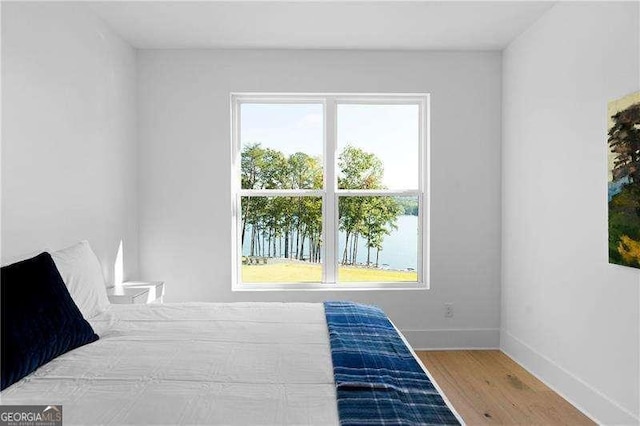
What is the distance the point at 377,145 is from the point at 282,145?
90 centimetres

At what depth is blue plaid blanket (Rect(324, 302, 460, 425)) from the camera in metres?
1.26

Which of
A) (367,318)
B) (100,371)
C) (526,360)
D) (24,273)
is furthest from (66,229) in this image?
(526,360)

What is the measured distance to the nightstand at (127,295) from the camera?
2975 millimetres

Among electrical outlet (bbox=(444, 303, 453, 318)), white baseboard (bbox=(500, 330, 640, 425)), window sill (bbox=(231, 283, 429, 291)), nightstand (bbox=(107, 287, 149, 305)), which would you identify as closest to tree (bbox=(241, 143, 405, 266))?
window sill (bbox=(231, 283, 429, 291))

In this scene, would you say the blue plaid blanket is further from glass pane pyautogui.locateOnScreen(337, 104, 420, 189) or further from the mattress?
glass pane pyautogui.locateOnScreen(337, 104, 420, 189)

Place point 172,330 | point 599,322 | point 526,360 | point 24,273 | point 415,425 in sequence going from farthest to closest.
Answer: point 526,360
point 599,322
point 172,330
point 24,273
point 415,425

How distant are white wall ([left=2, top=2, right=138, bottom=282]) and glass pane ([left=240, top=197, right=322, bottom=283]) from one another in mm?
1029

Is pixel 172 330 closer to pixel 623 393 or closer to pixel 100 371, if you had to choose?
pixel 100 371

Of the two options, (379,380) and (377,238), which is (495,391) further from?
(379,380)

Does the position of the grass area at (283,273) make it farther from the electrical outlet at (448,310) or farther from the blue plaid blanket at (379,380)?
the blue plaid blanket at (379,380)

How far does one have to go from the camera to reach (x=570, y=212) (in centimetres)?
288

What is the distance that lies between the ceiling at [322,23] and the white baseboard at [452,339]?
2574mm

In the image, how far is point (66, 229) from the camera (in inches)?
107

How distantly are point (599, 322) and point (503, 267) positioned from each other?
1.33 meters
